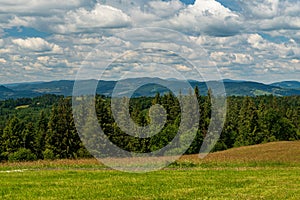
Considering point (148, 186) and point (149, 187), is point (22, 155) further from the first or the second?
point (149, 187)

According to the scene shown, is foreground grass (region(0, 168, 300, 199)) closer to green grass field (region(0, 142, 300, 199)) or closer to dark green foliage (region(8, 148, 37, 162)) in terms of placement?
green grass field (region(0, 142, 300, 199))

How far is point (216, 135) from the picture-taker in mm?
92812

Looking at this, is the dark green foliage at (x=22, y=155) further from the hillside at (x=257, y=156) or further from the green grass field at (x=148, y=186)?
the green grass field at (x=148, y=186)

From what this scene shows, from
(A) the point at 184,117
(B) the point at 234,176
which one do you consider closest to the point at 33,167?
(B) the point at 234,176

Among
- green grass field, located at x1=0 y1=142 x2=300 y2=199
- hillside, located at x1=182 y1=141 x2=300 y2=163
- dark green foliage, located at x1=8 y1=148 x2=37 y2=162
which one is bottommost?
dark green foliage, located at x1=8 y1=148 x2=37 y2=162

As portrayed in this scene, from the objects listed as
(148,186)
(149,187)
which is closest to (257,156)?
(148,186)

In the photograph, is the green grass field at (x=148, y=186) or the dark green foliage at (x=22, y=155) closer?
the green grass field at (x=148, y=186)

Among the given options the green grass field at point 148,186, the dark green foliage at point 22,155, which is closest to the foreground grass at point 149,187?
the green grass field at point 148,186

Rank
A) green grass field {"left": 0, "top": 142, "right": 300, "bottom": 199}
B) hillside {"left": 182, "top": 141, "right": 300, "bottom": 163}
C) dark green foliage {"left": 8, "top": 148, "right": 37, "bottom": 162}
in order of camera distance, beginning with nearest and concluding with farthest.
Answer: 1. green grass field {"left": 0, "top": 142, "right": 300, "bottom": 199}
2. hillside {"left": 182, "top": 141, "right": 300, "bottom": 163}
3. dark green foliage {"left": 8, "top": 148, "right": 37, "bottom": 162}

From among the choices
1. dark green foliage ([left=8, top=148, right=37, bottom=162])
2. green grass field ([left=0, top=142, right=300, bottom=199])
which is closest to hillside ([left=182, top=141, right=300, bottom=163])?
green grass field ([left=0, top=142, right=300, bottom=199])

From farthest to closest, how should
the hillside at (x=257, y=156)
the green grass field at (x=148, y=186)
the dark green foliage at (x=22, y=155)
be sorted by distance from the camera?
the dark green foliage at (x=22, y=155) < the hillside at (x=257, y=156) < the green grass field at (x=148, y=186)

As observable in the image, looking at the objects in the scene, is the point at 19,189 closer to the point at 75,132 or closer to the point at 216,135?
the point at 75,132

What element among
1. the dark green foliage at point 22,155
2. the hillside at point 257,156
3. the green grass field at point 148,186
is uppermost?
the green grass field at point 148,186

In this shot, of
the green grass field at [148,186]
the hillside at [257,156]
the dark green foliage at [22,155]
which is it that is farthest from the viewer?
the dark green foliage at [22,155]
